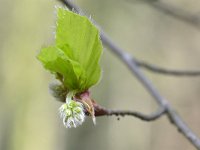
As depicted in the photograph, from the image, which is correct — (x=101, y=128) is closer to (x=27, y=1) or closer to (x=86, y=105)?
(x=27, y=1)

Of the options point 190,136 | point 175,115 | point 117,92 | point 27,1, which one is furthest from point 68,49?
point 117,92

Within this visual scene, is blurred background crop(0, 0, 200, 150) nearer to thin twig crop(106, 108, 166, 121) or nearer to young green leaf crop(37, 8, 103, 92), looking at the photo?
thin twig crop(106, 108, 166, 121)

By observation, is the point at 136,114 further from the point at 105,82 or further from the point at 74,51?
the point at 105,82

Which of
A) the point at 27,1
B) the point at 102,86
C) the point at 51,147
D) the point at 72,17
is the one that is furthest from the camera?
the point at 102,86

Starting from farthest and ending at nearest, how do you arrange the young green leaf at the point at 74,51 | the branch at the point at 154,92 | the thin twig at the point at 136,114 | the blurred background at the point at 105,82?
the blurred background at the point at 105,82 → the branch at the point at 154,92 → the thin twig at the point at 136,114 → the young green leaf at the point at 74,51

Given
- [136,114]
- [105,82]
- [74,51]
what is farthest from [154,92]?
[105,82]

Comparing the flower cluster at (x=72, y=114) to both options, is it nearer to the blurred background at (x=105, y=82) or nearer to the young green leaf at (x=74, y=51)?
the young green leaf at (x=74, y=51)

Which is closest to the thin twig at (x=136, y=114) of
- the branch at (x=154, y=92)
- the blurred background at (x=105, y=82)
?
the branch at (x=154, y=92)
